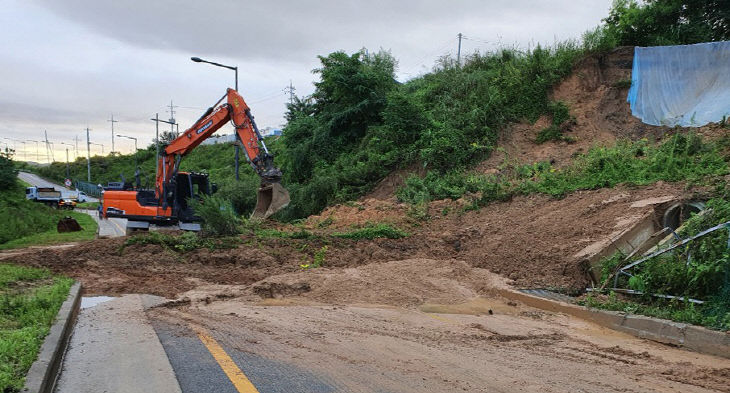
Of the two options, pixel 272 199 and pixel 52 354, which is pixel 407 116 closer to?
pixel 272 199

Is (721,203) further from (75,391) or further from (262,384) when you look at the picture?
(75,391)

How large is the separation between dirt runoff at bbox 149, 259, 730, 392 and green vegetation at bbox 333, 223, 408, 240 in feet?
11.5

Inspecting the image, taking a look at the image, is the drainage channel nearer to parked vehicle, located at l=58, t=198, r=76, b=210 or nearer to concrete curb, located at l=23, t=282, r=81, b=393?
concrete curb, located at l=23, t=282, r=81, b=393

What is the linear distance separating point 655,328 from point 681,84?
14784 mm

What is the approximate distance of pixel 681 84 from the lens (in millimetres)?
17766

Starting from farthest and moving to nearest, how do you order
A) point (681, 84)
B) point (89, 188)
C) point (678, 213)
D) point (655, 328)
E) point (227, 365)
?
point (89, 188) < point (681, 84) < point (678, 213) < point (655, 328) < point (227, 365)

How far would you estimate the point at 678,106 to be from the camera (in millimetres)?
17688

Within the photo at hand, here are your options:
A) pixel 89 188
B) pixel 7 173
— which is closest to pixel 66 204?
pixel 7 173

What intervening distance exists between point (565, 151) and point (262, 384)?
1661 centimetres

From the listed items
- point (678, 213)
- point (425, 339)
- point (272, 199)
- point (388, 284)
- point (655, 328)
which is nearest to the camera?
point (425, 339)

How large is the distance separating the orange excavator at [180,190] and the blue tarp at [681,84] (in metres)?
14.5

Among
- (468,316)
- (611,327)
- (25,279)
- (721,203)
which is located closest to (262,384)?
(468,316)

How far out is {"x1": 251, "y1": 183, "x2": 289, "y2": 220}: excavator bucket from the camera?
14.7m

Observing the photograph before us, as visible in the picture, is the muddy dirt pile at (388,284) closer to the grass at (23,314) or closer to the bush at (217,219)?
→ the grass at (23,314)
